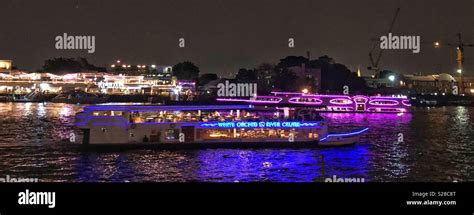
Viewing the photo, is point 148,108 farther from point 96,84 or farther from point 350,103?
point 96,84

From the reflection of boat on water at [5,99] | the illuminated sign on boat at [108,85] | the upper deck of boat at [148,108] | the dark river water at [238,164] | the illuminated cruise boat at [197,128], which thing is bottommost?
the dark river water at [238,164]

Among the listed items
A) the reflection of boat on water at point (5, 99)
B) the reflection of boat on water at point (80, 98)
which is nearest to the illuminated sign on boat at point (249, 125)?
the reflection of boat on water at point (80, 98)

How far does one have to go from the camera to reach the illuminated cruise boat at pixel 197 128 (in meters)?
35.2

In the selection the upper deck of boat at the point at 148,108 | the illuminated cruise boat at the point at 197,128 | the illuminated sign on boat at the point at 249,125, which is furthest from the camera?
the illuminated sign on boat at the point at 249,125

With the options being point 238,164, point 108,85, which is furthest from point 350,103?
point 108,85

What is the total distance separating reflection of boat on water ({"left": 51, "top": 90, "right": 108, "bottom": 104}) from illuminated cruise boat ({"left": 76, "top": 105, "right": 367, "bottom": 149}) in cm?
10484

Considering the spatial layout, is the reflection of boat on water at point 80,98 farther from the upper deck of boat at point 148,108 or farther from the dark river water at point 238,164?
the upper deck of boat at point 148,108

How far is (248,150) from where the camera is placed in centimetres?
3616

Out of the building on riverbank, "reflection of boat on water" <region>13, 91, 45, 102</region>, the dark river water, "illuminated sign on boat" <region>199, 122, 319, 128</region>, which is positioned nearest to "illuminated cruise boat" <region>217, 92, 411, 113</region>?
the building on riverbank

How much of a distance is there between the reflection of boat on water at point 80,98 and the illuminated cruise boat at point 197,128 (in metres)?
105

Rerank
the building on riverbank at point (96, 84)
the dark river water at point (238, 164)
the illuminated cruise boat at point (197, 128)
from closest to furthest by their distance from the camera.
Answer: the dark river water at point (238, 164) < the illuminated cruise boat at point (197, 128) < the building on riverbank at point (96, 84)

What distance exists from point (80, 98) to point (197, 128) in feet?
362

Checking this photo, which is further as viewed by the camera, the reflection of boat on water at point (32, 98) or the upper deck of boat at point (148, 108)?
the reflection of boat on water at point (32, 98)
